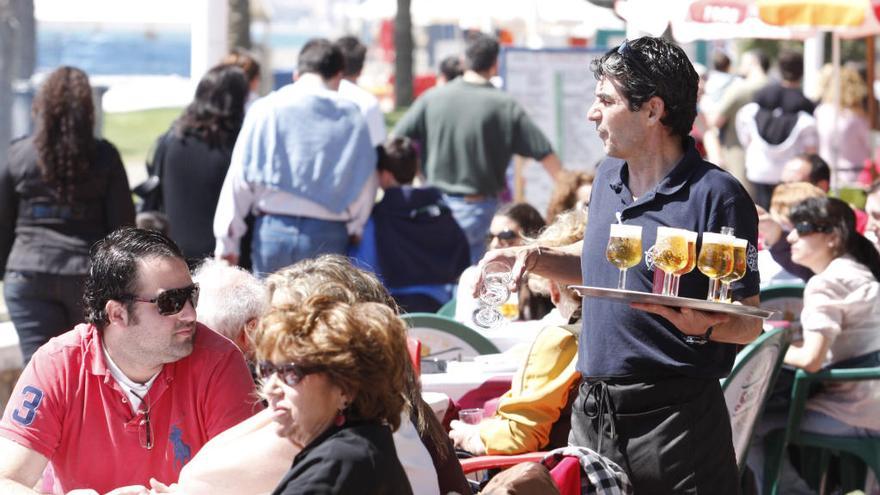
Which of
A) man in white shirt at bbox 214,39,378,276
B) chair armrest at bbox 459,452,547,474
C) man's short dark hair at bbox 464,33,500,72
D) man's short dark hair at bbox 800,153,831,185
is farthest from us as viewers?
man's short dark hair at bbox 464,33,500,72

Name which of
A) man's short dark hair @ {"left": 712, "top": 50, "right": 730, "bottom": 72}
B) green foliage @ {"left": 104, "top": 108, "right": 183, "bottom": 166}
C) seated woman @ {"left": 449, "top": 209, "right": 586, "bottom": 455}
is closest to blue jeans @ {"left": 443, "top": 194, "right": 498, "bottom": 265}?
seated woman @ {"left": 449, "top": 209, "right": 586, "bottom": 455}

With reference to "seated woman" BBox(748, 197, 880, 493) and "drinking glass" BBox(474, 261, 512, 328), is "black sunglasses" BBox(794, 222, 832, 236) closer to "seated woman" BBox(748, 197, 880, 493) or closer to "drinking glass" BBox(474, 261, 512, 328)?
"seated woman" BBox(748, 197, 880, 493)

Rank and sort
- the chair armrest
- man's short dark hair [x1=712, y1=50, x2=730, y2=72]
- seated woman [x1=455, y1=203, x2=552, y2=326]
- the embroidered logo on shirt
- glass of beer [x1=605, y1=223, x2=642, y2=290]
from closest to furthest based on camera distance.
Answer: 1. glass of beer [x1=605, y1=223, x2=642, y2=290]
2. the embroidered logo on shirt
3. the chair armrest
4. seated woman [x1=455, y1=203, x2=552, y2=326]
5. man's short dark hair [x1=712, y1=50, x2=730, y2=72]

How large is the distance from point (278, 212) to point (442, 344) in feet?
6.04

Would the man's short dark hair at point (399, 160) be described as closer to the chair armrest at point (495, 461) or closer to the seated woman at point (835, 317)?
the seated woman at point (835, 317)

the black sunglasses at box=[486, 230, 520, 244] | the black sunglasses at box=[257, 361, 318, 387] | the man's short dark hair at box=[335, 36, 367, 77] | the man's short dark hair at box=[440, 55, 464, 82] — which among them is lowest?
the black sunglasses at box=[486, 230, 520, 244]

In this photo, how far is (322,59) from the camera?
764cm

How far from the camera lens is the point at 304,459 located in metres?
2.69

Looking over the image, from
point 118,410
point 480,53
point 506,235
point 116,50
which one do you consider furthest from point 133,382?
point 116,50

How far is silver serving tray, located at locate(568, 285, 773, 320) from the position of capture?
3.11 metres

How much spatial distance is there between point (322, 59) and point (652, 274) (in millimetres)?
4554

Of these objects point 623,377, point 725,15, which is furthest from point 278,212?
point 623,377

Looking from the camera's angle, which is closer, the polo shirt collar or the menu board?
the polo shirt collar

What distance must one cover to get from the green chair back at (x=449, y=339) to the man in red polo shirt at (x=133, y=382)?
2148mm
